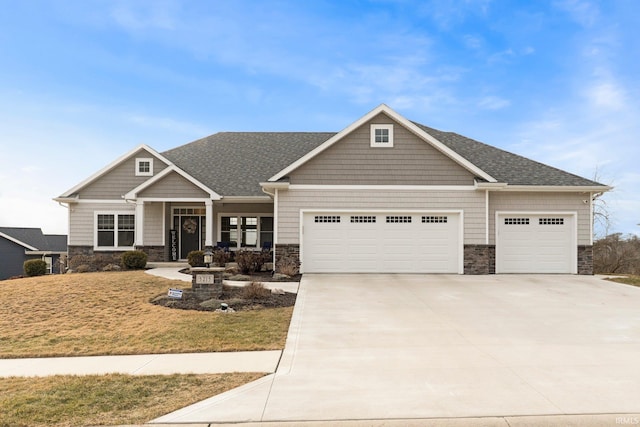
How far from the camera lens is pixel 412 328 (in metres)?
8.62

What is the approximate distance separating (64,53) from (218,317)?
13592 millimetres

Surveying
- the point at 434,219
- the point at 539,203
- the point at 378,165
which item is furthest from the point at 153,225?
the point at 539,203

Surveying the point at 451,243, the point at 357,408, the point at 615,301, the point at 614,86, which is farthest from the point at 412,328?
the point at 614,86

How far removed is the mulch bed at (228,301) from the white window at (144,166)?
10679 mm

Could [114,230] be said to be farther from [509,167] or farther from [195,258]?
[509,167]

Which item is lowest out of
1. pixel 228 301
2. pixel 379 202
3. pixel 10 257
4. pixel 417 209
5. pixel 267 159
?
pixel 10 257

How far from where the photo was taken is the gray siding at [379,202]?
1664 cm

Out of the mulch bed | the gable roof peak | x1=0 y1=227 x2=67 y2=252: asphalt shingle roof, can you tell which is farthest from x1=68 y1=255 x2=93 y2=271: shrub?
x1=0 y1=227 x2=67 y2=252: asphalt shingle roof

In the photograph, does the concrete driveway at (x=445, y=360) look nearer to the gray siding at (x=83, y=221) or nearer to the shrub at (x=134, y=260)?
the shrub at (x=134, y=260)

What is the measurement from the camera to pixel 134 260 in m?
17.9

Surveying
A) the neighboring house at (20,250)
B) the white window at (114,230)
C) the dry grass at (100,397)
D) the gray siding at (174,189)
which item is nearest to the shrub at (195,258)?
the gray siding at (174,189)

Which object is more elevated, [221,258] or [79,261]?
[221,258]

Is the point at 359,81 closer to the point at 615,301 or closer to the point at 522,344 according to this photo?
the point at 615,301

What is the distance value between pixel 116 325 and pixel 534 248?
15.2 metres
